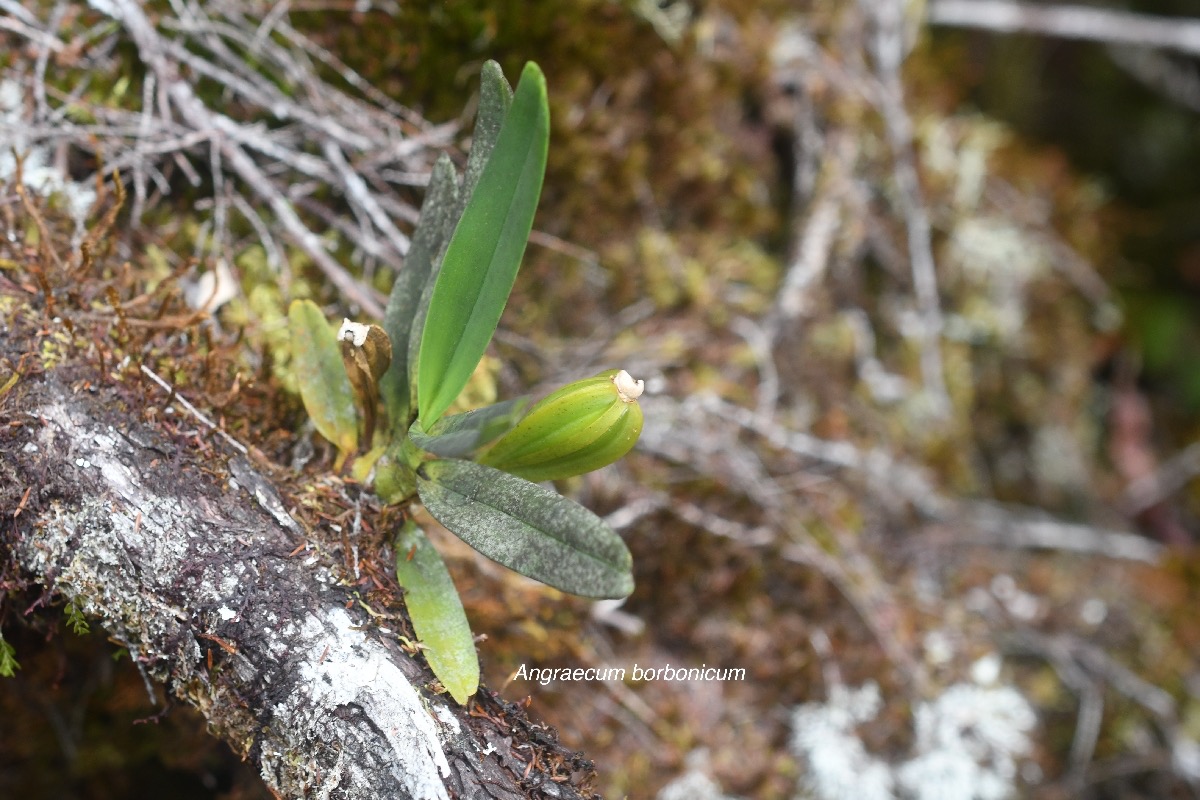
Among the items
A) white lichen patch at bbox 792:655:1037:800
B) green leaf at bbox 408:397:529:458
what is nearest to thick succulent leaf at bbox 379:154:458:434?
green leaf at bbox 408:397:529:458

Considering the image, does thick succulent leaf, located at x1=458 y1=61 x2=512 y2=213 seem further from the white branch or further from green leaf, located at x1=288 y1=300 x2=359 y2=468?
the white branch

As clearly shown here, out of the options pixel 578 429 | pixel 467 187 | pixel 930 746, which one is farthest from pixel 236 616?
pixel 930 746

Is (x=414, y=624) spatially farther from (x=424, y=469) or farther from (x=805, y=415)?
(x=805, y=415)

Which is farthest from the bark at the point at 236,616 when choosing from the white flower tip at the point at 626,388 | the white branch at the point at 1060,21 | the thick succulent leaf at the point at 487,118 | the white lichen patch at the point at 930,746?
the white branch at the point at 1060,21

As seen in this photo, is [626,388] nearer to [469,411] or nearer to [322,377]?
[469,411]

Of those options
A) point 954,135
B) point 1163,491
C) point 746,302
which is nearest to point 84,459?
point 746,302

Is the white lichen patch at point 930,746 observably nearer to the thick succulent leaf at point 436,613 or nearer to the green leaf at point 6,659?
the thick succulent leaf at point 436,613
